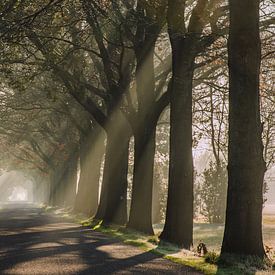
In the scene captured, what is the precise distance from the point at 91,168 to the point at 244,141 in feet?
87.9

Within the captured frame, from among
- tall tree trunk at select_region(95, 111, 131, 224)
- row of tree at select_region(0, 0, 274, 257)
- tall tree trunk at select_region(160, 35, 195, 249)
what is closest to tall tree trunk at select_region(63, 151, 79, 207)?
row of tree at select_region(0, 0, 274, 257)

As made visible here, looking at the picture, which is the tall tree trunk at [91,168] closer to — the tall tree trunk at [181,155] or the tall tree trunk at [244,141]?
the tall tree trunk at [181,155]

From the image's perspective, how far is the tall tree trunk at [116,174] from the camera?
79.3 feet

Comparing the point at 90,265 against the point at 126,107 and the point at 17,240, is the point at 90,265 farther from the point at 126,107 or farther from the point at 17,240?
the point at 126,107

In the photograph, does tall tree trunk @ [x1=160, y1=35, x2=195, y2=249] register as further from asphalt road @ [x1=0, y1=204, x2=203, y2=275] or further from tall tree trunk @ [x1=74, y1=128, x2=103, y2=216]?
tall tree trunk @ [x1=74, y1=128, x2=103, y2=216]

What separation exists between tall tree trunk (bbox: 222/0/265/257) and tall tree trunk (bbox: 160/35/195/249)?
4380 mm

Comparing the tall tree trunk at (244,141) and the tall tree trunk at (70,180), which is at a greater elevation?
the tall tree trunk at (70,180)

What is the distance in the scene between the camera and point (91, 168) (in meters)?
37.0

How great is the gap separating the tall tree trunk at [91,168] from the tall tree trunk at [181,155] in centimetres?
1887

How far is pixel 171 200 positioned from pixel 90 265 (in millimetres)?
6795

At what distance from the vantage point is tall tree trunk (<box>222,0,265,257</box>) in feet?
34.9

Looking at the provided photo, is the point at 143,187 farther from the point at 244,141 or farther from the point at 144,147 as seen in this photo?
the point at 244,141

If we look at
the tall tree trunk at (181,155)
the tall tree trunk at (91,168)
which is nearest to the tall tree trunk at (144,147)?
the tall tree trunk at (181,155)

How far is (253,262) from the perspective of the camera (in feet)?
32.5
